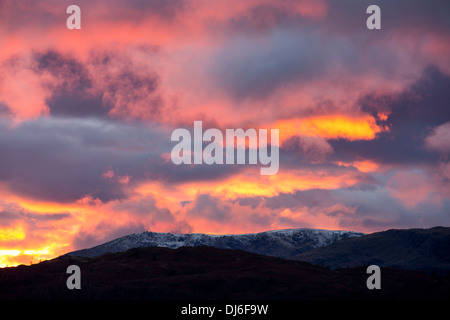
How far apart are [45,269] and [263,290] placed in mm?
54358

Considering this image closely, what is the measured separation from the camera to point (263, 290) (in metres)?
116

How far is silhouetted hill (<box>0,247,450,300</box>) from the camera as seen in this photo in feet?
367

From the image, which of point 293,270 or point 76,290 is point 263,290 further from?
Result: point 76,290

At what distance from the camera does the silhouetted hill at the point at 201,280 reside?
11181 centimetres

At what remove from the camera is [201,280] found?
120938 mm

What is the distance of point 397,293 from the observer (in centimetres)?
12069
